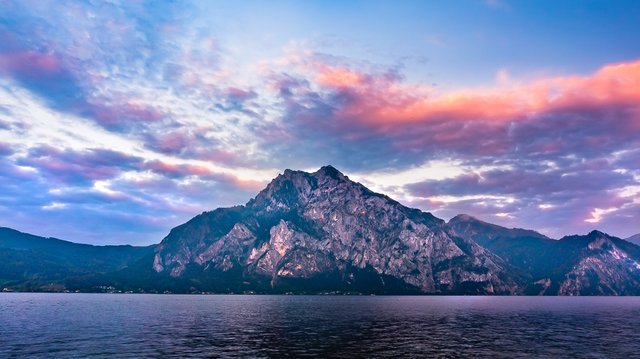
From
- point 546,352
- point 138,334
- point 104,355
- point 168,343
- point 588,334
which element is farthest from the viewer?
point 588,334

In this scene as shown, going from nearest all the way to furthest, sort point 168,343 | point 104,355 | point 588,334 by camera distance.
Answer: point 104,355 < point 168,343 < point 588,334

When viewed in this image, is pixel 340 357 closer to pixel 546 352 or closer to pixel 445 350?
pixel 445 350

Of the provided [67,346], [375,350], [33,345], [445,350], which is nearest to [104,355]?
[67,346]

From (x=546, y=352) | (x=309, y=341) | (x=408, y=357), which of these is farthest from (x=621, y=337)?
(x=309, y=341)

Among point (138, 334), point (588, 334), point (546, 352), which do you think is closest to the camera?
point (546, 352)

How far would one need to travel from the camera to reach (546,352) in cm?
9244

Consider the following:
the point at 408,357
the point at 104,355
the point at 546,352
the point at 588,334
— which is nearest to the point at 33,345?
the point at 104,355

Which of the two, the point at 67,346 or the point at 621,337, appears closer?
the point at 67,346

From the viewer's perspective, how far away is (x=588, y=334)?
12850 centimetres

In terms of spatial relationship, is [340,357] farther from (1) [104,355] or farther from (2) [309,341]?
(1) [104,355]

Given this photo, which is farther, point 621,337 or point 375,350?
point 621,337

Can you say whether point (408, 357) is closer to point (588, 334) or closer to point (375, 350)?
point (375, 350)

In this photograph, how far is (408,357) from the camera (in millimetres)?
84250

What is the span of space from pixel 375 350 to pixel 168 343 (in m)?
44.7
